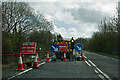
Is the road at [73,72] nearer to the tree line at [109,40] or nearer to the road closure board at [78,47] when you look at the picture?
the tree line at [109,40]

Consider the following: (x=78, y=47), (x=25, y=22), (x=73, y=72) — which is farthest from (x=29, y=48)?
(x=25, y=22)

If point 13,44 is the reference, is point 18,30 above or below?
above

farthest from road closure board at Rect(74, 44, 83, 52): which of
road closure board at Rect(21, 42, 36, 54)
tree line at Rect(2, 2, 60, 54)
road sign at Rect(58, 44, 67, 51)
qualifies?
tree line at Rect(2, 2, 60, 54)

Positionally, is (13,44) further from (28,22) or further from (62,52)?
(28,22)

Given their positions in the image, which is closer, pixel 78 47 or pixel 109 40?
pixel 109 40

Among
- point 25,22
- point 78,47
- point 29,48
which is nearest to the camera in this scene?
point 29,48

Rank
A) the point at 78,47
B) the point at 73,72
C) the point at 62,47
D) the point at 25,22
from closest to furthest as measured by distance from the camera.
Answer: the point at 73,72
the point at 78,47
the point at 62,47
the point at 25,22

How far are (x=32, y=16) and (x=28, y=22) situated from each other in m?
1.43

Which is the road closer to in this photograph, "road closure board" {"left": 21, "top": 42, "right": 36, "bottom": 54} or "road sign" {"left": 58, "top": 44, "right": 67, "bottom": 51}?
"road closure board" {"left": 21, "top": 42, "right": 36, "bottom": 54}

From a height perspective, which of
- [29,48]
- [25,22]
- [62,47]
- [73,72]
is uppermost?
[25,22]

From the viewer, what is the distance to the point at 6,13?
1186 inches

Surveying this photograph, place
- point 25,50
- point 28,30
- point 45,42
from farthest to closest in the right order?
point 45,42, point 28,30, point 25,50

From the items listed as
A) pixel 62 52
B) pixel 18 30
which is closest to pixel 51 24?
pixel 18 30

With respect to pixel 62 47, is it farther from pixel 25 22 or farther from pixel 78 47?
pixel 25 22
